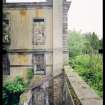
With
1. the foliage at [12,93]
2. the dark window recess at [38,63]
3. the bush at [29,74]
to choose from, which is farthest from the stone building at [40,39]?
the foliage at [12,93]

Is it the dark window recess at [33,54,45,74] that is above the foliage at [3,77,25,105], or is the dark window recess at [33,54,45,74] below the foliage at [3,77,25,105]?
above

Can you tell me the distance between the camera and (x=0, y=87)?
0.68 m

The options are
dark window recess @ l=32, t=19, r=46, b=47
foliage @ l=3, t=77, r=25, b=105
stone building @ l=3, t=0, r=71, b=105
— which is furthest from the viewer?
dark window recess @ l=32, t=19, r=46, b=47

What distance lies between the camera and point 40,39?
762 cm

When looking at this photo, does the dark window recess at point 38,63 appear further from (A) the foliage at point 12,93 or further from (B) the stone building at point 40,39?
(A) the foliage at point 12,93

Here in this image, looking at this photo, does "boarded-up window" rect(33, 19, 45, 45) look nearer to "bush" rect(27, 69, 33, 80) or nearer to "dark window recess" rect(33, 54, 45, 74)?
"dark window recess" rect(33, 54, 45, 74)

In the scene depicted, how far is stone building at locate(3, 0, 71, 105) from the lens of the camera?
24.5 ft

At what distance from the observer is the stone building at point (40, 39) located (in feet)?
24.5

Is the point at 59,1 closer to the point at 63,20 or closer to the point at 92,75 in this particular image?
the point at 63,20

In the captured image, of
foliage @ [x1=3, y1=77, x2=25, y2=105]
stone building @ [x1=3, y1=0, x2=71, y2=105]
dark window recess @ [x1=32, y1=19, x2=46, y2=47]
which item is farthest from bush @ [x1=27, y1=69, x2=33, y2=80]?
dark window recess @ [x1=32, y1=19, x2=46, y2=47]

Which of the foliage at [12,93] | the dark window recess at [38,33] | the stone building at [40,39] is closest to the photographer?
the foliage at [12,93]

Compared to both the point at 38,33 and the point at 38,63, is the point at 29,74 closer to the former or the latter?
the point at 38,63

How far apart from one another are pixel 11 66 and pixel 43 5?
6.15 ft

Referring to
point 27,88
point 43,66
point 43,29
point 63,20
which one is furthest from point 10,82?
point 63,20
